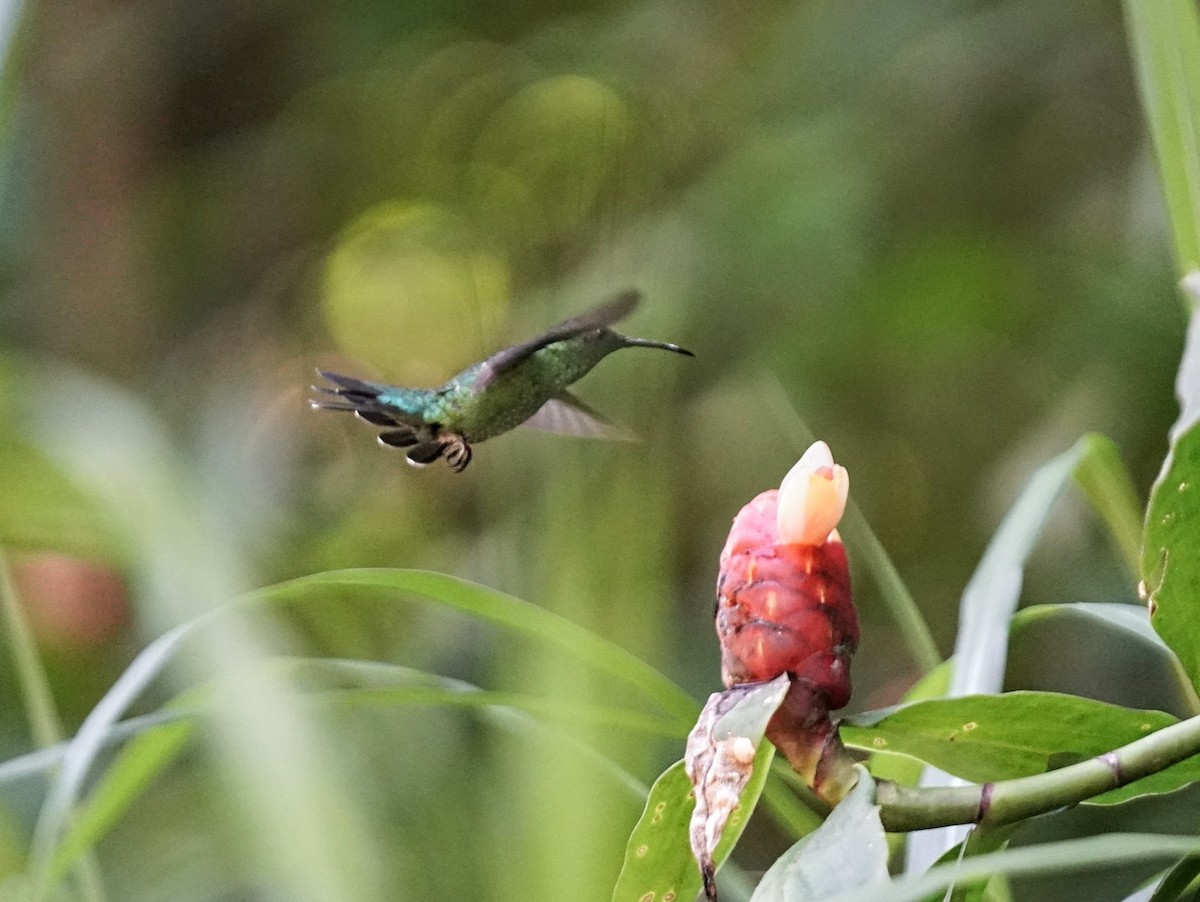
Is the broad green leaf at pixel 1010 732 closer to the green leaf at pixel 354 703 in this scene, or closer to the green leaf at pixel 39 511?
the green leaf at pixel 354 703

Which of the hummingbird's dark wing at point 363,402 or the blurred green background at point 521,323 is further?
the blurred green background at point 521,323

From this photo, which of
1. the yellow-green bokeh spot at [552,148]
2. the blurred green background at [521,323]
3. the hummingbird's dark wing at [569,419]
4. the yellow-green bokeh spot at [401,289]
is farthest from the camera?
the yellow-green bokeh spot at [401,289]

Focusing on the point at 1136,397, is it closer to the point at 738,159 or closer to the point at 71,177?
the point at 738,159

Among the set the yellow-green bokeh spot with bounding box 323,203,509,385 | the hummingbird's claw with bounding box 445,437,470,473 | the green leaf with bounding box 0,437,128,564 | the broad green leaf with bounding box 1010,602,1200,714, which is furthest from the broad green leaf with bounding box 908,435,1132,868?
the yellow-green bokeh spot with bounding box 323,203,509,385

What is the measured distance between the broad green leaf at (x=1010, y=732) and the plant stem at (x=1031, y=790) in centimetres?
3

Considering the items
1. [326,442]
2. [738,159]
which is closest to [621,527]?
[738,159]

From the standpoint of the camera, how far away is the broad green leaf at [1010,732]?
0.99 feet

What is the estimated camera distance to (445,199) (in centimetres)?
162

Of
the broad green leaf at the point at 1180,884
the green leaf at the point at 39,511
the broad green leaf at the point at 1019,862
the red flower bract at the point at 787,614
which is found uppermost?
the red flower bract at the point at 787,614

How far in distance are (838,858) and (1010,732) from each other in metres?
0.08

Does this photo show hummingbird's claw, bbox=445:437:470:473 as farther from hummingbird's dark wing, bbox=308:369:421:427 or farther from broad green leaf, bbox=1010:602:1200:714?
broad green leaf, bbox=1010:602:1200:714

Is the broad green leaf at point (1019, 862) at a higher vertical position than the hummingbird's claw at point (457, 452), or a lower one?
higher

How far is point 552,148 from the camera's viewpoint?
1541 mm

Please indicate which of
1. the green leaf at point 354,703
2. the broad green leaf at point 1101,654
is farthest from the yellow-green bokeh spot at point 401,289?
the green leaf at point 354,703
